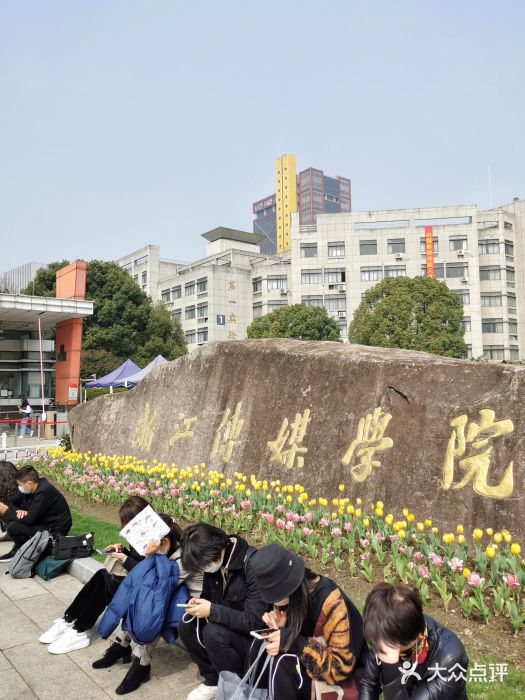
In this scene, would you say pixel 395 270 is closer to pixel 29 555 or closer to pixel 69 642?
pixel 29 555

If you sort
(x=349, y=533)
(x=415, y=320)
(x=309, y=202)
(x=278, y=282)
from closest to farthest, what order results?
(x=349, y=533) → (x=415, y=320) → (x=278, y=282) → (x=309, y=202)

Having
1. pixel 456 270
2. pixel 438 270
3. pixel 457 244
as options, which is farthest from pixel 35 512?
pixel 457 244

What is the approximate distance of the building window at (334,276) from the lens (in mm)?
45375

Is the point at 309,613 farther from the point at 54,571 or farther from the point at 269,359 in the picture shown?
the point at 269,359

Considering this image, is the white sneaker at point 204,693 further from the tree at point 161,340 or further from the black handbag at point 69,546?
the tree at point 161,340

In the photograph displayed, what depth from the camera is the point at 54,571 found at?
17.0 feet

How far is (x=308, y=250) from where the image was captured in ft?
151

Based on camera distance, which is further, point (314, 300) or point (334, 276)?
point (314, 300)

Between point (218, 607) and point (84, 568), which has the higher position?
point (218, 607)

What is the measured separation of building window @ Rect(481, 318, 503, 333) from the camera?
44.0 m

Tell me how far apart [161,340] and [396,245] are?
69.1ft

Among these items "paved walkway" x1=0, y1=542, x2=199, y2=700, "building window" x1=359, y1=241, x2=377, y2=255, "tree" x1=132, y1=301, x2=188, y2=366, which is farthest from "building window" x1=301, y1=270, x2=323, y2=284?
"paved walkway" x1=0, y1=542, x2=199, y2=700

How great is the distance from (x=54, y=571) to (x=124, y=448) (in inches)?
194

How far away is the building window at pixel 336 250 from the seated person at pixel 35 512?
41.7 meters
